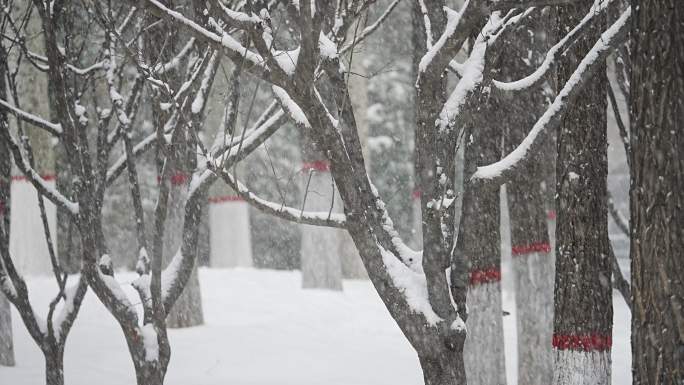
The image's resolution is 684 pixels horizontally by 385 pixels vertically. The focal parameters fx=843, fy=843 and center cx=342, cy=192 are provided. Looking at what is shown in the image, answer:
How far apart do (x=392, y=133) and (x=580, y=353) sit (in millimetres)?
17764

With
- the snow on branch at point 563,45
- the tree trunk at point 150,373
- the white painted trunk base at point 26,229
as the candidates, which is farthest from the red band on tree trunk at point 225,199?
the snow on branch at point 563,45

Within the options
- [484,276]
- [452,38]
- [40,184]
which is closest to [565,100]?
[452,38]

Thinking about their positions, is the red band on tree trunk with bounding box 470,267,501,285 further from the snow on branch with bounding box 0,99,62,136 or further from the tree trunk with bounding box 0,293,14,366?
the tree trunk with bounding box 0,293,14,366

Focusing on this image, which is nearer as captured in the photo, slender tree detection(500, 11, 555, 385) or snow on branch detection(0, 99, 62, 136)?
snow on branch detection(0, 99, 62, 136)

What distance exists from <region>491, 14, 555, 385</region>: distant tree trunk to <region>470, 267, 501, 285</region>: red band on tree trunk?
1.03 meters

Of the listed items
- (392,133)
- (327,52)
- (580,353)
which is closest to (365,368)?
(580,353)

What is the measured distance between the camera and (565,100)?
173 inches

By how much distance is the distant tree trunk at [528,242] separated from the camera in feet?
23.6

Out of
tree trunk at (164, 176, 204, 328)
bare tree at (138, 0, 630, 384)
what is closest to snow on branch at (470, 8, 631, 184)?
bare tree at (138, 0, 630, 384)

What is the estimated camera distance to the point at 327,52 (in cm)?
421

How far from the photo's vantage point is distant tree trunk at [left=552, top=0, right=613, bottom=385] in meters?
5.06

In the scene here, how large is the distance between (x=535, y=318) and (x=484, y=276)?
1222 millimetres

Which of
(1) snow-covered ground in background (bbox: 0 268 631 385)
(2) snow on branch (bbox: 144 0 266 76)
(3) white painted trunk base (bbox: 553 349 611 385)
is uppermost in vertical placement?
(2) snow on branch (bbox: 144 0 266 76)

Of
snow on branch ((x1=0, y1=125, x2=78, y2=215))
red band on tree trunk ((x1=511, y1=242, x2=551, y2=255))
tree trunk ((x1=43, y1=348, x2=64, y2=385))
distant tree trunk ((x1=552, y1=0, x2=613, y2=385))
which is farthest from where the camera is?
red band on tree trunk ((x1=511, y1=242, x2=551, y2=255))
